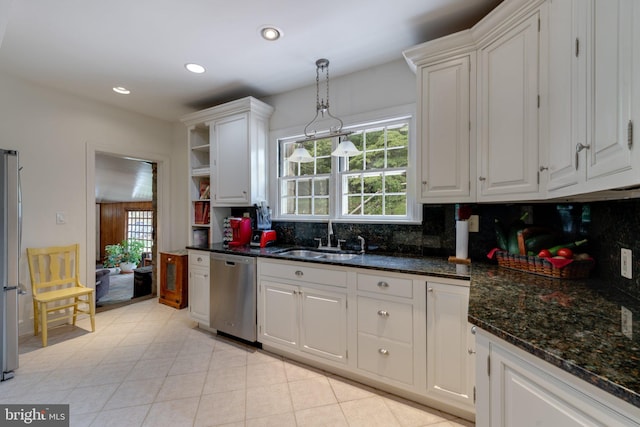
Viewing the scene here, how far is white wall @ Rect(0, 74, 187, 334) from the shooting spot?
2.87m

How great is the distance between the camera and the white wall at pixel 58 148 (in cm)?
287

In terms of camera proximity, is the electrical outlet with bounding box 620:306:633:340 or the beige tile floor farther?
the beige tile floor

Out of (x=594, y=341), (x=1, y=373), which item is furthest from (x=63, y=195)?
(x=594, y=341)

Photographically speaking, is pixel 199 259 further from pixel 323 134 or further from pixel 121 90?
pixel 121 90

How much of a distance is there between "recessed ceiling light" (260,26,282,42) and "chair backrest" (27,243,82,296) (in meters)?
3.05

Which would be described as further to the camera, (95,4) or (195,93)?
(195,93)

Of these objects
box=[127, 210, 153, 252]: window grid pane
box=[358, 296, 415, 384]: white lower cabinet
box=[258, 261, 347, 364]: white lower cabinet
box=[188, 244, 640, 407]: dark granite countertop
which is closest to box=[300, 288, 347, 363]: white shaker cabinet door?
box=[258, 261, 347, 364]: white lower cabinet

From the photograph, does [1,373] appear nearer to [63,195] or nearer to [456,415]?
[63,195]

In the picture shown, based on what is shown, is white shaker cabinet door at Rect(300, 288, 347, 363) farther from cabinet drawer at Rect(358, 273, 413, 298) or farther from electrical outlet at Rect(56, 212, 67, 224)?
electrical outlet at Rect(56, 212, 67, 224)

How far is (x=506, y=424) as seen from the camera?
0.94 metres

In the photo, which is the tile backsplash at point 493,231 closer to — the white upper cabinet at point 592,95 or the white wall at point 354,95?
the white upper cabinet at point 592,95

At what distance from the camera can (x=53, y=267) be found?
Result: 9.71 ft

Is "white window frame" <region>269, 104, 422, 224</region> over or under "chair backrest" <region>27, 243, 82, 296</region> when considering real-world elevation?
over

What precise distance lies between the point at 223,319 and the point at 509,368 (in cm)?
247
